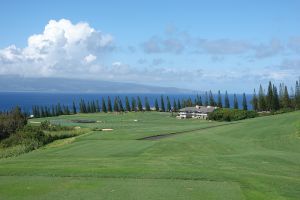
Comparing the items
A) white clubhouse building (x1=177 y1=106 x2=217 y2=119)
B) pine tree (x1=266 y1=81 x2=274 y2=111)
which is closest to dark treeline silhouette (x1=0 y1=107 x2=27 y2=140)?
white clubhouse building (x1=177 y1=106 x2=217 y2=119)

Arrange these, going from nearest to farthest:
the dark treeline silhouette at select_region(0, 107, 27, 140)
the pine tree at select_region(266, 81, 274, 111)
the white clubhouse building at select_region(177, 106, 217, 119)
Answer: the dark treeline silhouette at select_region(0, 107, 27, 140)
the pine tree at select_region(266, 81, 274, 111)
the white clubhouse building at select_region(177, 106, 217, 119)

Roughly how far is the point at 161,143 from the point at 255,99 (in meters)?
108

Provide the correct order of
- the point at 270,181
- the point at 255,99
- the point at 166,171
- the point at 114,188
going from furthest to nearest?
the point at 255,99 < the point at 166,171 < the point at 270,181 < the point at 114,188

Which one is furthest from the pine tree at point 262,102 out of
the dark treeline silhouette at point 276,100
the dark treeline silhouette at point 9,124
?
the dark treeline silhouette at point 9,124

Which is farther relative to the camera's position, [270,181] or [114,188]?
[270,181]

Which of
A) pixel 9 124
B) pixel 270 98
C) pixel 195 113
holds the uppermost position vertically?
pixel 270 98

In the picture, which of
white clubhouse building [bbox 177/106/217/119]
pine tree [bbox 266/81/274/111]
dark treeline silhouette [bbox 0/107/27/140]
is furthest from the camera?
white clubhouse building [bbox 177/106/217/119]

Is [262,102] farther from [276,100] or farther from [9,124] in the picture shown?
[9,124]

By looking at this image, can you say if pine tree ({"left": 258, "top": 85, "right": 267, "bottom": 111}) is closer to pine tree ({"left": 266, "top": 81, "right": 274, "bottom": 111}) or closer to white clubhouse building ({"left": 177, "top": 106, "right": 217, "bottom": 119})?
pine tree ({"left": 266, "top": 81, "right": 274, "bottom": 111})

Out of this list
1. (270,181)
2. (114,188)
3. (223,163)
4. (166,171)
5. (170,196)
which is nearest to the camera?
(170,196)

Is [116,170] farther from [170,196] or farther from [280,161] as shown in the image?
[280,161]

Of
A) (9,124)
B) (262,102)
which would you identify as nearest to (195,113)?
(262,102)

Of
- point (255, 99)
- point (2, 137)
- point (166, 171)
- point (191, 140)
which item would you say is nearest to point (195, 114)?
point (255, 99)

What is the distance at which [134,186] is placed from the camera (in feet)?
49.3
